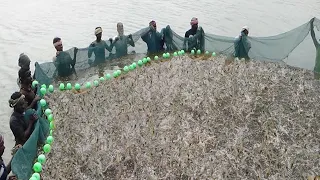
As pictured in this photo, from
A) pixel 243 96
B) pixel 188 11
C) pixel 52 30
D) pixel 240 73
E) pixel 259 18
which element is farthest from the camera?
pixel 188 11

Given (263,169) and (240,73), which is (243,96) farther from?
(263,169)

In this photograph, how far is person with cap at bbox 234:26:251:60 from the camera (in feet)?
38.4

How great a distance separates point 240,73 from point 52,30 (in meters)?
10.5

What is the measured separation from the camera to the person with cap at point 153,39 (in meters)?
12.4

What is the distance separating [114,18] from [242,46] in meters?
9.09

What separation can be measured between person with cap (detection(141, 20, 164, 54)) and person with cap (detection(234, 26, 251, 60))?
267 centimetres

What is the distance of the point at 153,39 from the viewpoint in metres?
12.5

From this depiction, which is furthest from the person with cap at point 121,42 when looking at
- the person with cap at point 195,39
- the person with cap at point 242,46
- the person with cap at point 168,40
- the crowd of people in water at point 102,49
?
the person with cap at point 242,46

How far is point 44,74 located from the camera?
983cm

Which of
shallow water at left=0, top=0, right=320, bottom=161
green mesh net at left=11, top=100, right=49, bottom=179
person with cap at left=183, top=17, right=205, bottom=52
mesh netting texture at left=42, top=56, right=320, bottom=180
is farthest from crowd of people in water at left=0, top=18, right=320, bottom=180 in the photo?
shallow water at left=0, top=0, right=320, bottom=161

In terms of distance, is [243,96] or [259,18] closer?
[243,96]

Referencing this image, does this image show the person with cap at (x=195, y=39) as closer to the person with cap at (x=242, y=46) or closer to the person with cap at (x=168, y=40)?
the person with cap at (x=168, y=40)

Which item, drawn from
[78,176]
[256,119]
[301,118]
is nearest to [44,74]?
[78,176]

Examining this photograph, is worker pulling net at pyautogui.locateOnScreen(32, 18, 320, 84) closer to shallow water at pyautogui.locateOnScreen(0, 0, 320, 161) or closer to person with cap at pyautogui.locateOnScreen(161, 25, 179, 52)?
person with cap at pyautogui.locateOnScreen(161, 25, 179, 52)
